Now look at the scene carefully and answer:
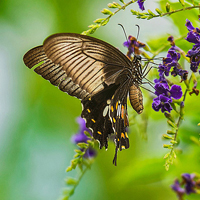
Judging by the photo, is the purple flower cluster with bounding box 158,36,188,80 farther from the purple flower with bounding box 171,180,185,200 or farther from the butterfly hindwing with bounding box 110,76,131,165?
the purple flower with bounding box 171,180,185,200

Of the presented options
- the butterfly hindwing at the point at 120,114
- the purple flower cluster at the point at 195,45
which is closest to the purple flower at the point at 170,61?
the purple flower cluster at the point at 195,45

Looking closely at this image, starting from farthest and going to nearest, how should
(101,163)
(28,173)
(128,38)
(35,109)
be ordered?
Result: (28,173) → (35,109) → (101,163) → (128,38)

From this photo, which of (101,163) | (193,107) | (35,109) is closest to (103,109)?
(193,107)

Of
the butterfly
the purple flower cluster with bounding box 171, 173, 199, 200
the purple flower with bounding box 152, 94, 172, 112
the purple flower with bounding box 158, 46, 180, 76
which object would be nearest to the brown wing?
the butterfly

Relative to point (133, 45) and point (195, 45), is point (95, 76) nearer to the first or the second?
point (133, 45)

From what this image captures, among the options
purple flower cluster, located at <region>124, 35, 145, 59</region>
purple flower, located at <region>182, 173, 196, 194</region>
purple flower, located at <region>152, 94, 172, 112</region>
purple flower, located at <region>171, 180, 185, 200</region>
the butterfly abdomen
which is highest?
purple flower cluster, located at <region>124, 35, 145, 59</region>

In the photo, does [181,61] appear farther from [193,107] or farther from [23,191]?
[23,191]
